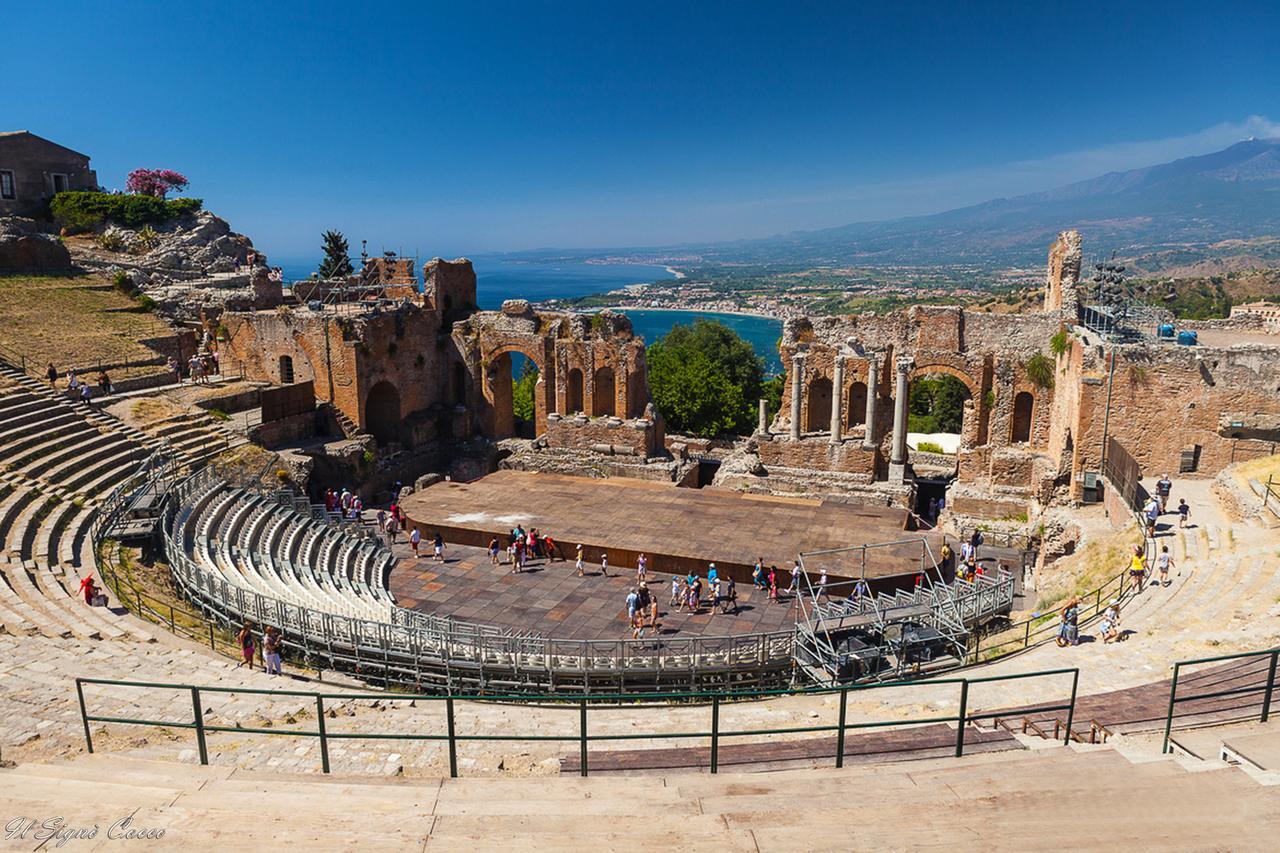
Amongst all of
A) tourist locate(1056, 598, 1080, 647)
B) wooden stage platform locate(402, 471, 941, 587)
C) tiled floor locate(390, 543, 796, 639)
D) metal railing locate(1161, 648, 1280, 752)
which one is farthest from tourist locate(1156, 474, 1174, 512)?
tiled floor locate(390, 543, 796, 639)

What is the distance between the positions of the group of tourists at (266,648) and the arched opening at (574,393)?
18.7 metres

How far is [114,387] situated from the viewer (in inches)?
999

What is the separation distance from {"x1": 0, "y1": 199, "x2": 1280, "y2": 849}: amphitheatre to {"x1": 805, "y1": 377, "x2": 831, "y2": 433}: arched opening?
217mm

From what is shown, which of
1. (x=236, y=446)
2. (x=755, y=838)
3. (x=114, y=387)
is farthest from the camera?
(x=114, y=387)

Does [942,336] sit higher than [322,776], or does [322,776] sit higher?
[942,336]

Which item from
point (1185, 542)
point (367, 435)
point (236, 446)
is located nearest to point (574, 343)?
point (367, 435)

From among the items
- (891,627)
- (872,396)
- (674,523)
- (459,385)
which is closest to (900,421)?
(872,396)

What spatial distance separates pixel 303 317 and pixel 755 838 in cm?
2709

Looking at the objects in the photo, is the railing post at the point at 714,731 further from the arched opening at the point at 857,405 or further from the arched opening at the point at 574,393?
the arched opening at the point at 574,393

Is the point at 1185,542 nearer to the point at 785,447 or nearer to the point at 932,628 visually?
the point at 932,628

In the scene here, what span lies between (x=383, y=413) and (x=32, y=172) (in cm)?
3541

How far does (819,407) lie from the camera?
30703 mm

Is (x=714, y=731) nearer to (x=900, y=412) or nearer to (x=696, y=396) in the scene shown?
(x=900, y=412)

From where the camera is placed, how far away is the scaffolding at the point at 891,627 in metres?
15.0
